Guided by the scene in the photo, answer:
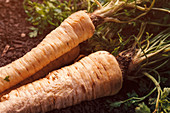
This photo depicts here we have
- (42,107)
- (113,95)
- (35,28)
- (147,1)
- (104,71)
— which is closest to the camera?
(42,107)

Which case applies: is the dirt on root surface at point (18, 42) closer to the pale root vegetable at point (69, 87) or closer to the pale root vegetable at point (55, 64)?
the pale root vegetable at point (69, 87)

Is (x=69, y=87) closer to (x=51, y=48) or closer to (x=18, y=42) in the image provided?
(x=51, y=48)

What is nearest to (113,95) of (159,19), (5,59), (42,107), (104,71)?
(104,71)

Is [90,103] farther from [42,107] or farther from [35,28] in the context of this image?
[35,28]

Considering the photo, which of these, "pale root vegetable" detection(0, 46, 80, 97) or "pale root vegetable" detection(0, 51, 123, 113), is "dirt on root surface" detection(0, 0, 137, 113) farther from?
"pale root vegetable" detection(0, 46, 80, 97)

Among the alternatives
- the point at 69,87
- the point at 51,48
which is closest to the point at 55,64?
the point at 51,48

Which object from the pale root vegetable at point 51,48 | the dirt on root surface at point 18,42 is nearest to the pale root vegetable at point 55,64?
the pale root vegetable at point 51,48

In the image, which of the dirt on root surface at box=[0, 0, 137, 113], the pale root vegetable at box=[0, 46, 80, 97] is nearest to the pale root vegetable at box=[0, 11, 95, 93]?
the pale root vegetable at box=[0, 46, 80, 97]

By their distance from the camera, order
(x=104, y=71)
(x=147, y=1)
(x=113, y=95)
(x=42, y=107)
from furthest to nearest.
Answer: (x=147, y=1)
(x=113, y=95)
(x=104, y=71)
(x=42, y=107)
